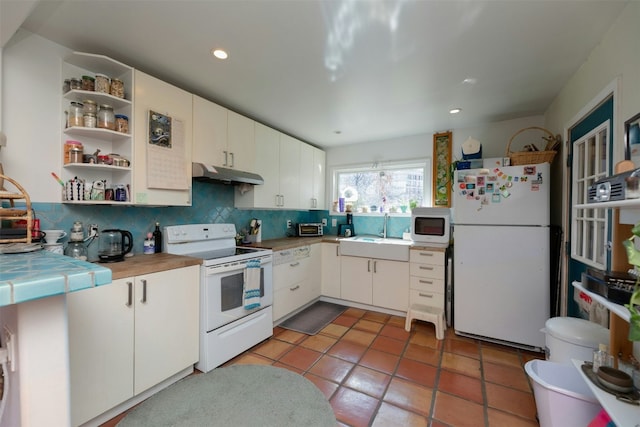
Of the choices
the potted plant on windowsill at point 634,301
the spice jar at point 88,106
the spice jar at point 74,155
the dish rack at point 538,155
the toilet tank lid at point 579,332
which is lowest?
the toilet tank lid at point 579,332

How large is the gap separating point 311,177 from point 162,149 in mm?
2188

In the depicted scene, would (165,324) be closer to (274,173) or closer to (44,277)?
(44,277)

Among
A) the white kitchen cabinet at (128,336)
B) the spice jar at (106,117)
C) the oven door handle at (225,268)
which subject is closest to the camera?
the white kitchen cabinet at (128,336)

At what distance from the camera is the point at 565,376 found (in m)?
1.50

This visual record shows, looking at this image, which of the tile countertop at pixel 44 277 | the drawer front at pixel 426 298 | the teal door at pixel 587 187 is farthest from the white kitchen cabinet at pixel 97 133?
the teal door at pixel 587 187

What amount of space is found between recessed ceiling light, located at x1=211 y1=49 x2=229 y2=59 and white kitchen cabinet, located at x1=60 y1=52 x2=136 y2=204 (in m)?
0.61

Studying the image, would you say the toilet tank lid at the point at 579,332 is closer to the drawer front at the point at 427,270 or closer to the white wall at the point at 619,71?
the white wall at the point at 619,71

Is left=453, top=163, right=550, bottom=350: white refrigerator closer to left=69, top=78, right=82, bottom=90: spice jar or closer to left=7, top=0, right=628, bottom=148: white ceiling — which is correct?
left=7, top=0, right=628, bottom=148: white ceiling

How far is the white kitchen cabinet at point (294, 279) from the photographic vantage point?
2844 mm

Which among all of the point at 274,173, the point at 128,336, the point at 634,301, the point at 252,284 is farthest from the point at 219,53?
the point at 634,301

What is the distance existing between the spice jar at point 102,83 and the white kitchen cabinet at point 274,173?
4.39ft

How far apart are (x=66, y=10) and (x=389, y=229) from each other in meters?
3.66

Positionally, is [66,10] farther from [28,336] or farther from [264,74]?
[28,336]

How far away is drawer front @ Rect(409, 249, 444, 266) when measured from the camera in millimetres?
2860
